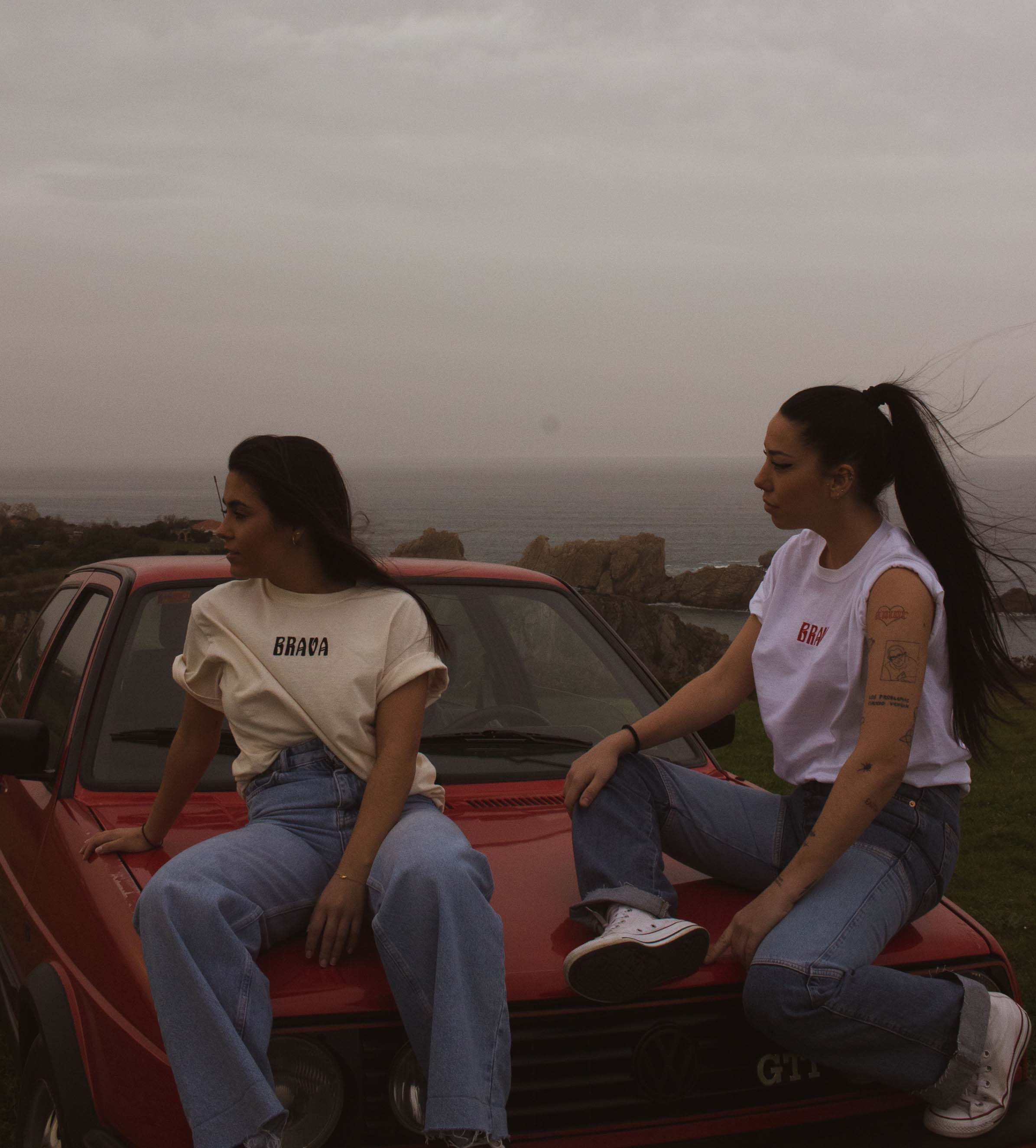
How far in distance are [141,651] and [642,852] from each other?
1.56 m

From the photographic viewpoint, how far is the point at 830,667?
2.55 metres

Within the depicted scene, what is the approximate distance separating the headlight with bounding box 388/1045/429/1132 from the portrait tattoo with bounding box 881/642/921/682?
118cm

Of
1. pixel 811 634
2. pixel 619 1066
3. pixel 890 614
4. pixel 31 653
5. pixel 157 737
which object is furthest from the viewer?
pixel 31 653

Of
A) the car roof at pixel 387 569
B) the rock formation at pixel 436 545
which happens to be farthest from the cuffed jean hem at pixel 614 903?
the rock formation at pixel 436 545

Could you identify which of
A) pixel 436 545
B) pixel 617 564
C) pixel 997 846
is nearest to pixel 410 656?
pixel 997 846

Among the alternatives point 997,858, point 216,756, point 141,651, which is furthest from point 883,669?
point 997,858

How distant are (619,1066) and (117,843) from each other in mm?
1180

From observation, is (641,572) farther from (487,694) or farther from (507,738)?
(507,738)

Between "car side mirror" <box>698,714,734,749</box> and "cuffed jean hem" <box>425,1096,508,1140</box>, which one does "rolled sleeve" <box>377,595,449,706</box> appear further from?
"car side mirror" <box>698,714,734,749</box>

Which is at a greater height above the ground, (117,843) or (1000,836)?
(117,843)

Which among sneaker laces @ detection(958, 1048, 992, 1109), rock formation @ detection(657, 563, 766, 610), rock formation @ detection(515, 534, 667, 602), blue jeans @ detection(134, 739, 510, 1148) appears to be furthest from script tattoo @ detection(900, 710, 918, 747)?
rock formation @ detection(657, 563, 766, 610)

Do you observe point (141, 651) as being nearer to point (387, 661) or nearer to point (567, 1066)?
point (387, 661)

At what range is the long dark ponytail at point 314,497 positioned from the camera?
2504 millimetres

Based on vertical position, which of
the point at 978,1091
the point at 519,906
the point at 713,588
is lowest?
the point at 713,588
